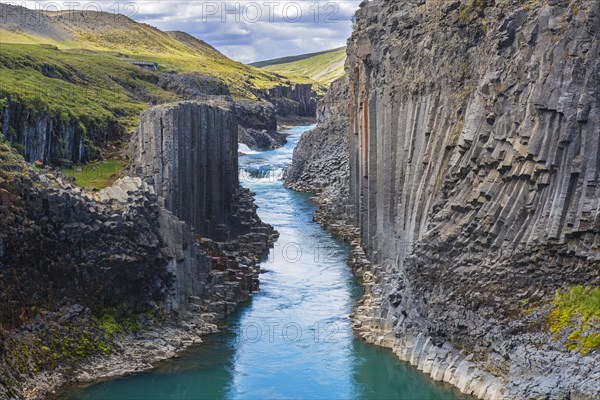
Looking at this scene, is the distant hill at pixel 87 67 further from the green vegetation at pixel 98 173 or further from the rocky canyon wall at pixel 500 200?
the rocky canyon wall at pixel 500 200

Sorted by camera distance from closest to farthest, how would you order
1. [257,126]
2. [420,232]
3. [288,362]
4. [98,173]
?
1. [288,362]
2. [420,232]
3. [98,173]
4. [257,126]

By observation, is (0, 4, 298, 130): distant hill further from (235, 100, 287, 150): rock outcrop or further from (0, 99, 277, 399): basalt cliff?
(0, 99, 277, 399): basalt cliff

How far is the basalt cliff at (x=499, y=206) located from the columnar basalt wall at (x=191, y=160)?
43.1 feet

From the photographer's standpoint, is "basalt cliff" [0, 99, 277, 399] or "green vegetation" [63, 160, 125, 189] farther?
"green vegetation" [63, 160, 125, 189]

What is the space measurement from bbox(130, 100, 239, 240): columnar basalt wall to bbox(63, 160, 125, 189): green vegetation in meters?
1.55

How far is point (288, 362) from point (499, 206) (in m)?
11.3

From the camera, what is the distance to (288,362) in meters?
43.6

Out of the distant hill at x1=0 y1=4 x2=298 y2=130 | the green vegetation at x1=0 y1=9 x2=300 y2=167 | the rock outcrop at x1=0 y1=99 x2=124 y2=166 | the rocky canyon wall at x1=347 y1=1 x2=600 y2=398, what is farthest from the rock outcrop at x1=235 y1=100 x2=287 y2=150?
the rocky canyon wall at x1=347 y1=1 x2=600 y2=398

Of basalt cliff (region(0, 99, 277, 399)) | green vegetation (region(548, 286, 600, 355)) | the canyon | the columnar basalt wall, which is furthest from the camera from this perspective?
the columnar basalt wall

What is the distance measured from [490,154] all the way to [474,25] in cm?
885

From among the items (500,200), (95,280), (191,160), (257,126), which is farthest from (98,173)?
(257,126)

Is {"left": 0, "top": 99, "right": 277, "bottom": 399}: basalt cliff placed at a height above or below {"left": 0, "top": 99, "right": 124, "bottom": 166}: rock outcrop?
below

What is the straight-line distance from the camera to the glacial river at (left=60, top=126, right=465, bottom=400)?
40.5 meters

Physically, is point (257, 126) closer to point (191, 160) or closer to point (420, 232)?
point (191, 160)
